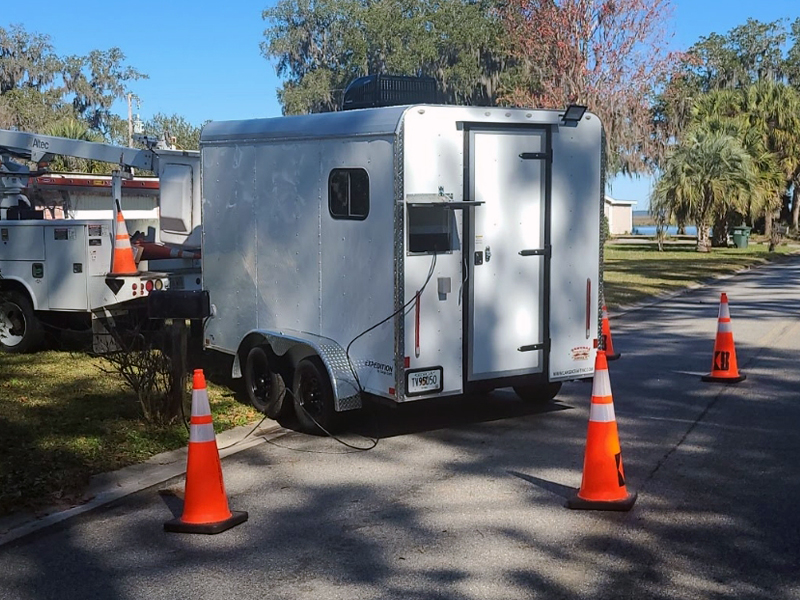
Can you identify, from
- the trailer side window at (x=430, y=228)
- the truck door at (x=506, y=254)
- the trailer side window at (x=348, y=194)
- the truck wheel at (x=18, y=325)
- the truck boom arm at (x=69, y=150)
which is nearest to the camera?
the trailer side window at (x=430, y=228)

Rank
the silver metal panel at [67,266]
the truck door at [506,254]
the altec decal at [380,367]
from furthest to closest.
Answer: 1. the silver metal panel at [67,266]
2. the truck door at [506,254]
3. the altec decal at [380,367]

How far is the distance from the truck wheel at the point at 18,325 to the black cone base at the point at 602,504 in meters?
8.32

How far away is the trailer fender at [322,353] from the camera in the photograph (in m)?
8.33

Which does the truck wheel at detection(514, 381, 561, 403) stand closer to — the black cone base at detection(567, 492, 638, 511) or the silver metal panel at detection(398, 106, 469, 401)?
the silver metal panel at detection(398, 106, 469, 401)

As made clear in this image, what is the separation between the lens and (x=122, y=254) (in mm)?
11789

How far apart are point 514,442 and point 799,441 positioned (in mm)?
2232

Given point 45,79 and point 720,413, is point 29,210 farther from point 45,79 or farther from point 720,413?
point 45,79

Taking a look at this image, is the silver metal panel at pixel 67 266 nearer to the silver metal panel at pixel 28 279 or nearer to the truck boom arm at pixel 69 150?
the silver metal panel at pixel 28 279

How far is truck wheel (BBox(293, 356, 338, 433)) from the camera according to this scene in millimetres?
8539

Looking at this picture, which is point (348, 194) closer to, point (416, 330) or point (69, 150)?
point (416, 330)

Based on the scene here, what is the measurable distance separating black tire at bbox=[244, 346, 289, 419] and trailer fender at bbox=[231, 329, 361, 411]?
0.14 m

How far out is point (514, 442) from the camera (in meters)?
8.41

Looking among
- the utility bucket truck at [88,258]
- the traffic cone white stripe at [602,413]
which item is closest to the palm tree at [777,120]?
the utility bucket truck at [88,258]

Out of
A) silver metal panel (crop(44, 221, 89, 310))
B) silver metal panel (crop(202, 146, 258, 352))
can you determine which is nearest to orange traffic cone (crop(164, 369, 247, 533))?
silver metal panel (crop(202, 146, 258, 352))
